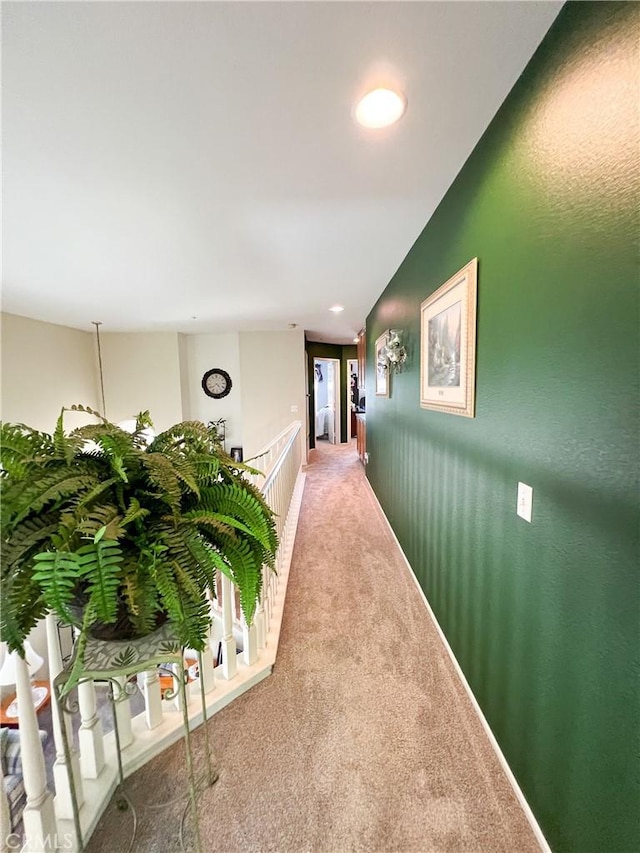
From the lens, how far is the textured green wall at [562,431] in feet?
2.36

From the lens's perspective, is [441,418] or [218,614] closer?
[441,418]

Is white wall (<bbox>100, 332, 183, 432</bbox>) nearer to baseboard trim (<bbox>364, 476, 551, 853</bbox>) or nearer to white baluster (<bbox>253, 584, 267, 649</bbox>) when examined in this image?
white baluster (<bbox>253, 584, 267, 649</bbox>)

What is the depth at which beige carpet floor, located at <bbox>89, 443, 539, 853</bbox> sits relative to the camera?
39.6 inches

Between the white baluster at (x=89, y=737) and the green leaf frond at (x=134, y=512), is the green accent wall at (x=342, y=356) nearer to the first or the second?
the white baluster at (x=89, y=737)

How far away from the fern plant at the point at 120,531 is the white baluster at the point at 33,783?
0.30 meters

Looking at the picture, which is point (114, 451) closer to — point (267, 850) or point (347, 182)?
point (267, 850)

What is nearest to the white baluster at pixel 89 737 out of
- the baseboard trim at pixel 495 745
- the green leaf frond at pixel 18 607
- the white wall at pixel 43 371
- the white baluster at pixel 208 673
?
the white baluster at pixel 208 673

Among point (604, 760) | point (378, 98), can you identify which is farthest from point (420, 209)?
point (604, 760)

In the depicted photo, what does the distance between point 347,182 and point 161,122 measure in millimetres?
839

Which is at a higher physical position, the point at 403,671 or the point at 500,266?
the point at 500,266

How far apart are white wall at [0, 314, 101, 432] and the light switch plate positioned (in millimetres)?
4689

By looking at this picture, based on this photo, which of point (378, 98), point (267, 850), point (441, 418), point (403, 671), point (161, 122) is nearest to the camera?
point (267, 850)

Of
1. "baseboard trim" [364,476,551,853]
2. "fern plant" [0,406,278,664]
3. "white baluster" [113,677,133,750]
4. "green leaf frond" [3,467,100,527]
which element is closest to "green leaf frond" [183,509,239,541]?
"fern plant" [0,406,278,664]

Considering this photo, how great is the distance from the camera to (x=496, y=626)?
124cm
